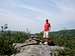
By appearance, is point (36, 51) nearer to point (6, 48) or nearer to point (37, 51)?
point (37, 51)

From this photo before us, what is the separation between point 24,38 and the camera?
20.2 m

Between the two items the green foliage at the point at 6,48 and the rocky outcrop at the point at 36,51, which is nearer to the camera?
the rocky outcrop at the point at 36,51

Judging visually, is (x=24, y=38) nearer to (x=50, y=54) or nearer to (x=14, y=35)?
(x=14, y=35)

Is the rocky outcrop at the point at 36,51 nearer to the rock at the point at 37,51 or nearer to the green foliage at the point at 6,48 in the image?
the rock at the point at 37,51

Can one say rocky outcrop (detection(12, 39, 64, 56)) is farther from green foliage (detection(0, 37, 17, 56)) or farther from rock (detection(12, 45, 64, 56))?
green foliage (detection(0, 37, 17, 56))

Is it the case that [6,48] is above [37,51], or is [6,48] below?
above

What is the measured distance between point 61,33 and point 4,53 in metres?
9.64

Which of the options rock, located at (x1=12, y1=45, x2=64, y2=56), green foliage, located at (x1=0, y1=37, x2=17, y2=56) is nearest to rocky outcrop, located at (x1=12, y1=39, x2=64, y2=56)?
rock, located at (x1=12, y1=45, x2=64, y2=56)

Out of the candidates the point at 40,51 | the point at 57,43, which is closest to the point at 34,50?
the point at 40,51

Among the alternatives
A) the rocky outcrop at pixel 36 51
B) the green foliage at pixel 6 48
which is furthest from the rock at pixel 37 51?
the green foliage at pixel 6 48

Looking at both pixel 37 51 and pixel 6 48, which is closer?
pixel 37 51

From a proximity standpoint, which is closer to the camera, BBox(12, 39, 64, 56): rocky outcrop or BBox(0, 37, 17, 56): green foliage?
BBox(12, 39, 64, 56): rocky outcrop

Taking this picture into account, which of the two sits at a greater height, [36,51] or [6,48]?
[6,48]

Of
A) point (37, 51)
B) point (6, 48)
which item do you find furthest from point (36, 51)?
point (6, 48)
